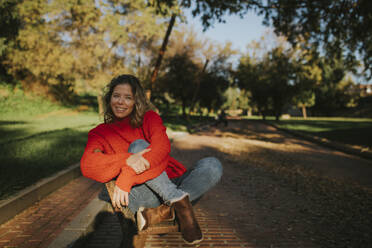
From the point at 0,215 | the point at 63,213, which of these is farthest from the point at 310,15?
the point at 0,215

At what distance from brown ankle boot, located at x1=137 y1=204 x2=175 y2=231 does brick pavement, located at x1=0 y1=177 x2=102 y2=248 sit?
1.77 meters

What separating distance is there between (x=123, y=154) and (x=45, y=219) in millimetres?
2547

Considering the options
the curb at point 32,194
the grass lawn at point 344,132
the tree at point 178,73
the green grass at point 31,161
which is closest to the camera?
the curb at point 32,194

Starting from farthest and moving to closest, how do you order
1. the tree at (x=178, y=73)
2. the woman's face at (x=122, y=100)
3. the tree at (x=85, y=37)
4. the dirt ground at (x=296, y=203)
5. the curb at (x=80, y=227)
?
the tree at (x=178, y=73), the tree at (x=85, y=37), the dirt ground at (x=296, y=203), the curb at (x=80, y=227), the woman's face at (x=122, y=100)

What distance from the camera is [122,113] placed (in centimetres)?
218

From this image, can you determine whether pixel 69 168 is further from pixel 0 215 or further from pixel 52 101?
pixel 52 101

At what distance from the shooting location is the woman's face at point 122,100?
2.15 meters

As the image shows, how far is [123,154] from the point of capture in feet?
5.80

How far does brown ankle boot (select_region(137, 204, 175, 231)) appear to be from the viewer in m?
1.72

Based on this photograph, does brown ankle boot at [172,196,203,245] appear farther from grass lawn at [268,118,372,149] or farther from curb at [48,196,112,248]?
grass lawn at [268,118,372,149]

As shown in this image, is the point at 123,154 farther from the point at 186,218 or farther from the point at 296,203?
the point at 296,203

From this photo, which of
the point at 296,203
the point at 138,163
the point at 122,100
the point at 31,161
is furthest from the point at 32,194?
the point at 296,203

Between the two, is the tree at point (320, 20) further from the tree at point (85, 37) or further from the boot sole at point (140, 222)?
the tree at point (85, 37)

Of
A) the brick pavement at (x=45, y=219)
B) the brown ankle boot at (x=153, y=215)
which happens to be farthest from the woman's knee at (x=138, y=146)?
the brick pavement at (x=45, y=219)
